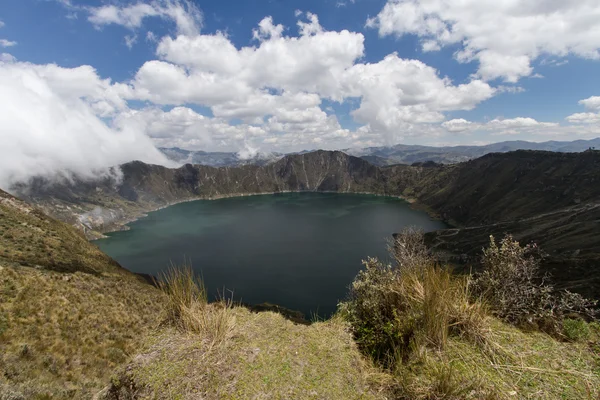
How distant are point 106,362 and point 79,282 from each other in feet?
63.2

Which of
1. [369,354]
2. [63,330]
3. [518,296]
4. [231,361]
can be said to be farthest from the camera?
[63,330]

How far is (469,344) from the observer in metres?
5.52

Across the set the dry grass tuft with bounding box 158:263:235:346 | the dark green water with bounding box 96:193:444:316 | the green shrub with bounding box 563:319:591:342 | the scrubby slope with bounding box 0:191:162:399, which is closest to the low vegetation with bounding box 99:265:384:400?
the dry grass tuft with bounding box 158:263:235:346

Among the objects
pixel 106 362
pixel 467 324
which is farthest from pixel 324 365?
pixel 106 362

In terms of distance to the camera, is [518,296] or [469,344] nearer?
Answer: [469,344]

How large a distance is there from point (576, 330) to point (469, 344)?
2.82 m

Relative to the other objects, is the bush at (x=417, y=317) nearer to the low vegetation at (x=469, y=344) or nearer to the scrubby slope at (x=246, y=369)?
the low vegetation at (x=469, y=344)

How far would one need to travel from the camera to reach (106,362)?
14305 mm

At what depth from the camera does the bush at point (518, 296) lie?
22.5ft

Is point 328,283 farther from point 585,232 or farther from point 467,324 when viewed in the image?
point 467,324

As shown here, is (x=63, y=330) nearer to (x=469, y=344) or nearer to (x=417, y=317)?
(x=417, y=317)

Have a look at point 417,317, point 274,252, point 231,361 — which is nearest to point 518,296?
point 417,317

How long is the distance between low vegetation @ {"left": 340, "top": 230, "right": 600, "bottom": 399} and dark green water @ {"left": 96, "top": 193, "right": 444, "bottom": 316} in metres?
40.6

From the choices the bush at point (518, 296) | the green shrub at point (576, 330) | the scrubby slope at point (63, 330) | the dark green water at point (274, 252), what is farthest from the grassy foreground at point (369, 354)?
the dark green water at point (274, 252)
